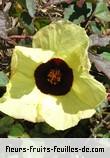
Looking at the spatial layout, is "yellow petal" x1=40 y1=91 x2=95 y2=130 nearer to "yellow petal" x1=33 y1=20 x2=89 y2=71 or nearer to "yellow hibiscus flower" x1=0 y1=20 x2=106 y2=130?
"yellow hibiscus flower" x1=0 y1=20 x2=106 y2=130

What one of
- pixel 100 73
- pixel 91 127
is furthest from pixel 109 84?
pixel 91 127

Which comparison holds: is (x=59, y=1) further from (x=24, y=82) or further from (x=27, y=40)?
(x=24, y=82)

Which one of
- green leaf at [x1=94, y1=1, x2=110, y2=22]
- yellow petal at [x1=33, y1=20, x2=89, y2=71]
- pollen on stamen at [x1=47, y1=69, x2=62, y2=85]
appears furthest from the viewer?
green leaf at [x1=94, y1=1, x2=110, y2=22]

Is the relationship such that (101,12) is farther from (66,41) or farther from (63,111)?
(63,111)

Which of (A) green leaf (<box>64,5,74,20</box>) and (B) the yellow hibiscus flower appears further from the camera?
(A) green leaf (<box>64,5,74,20</box>)

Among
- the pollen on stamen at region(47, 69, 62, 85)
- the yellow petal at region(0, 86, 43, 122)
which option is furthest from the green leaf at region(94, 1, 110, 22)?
the yellow petal at region(0, 86, 43, 122)

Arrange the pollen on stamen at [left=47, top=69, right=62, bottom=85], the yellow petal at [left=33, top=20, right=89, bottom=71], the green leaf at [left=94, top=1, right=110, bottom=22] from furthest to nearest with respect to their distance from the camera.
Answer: the green leaf at [left=94, top=1, right=110, bottom=22] → the pollen on stamen at [left=47, top=69, right=62, bottom=85] → the yellow petal at [left=33, top=20, right=89, bottom=71]

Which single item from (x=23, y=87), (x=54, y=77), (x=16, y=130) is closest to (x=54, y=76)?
(x=54, y=77)
